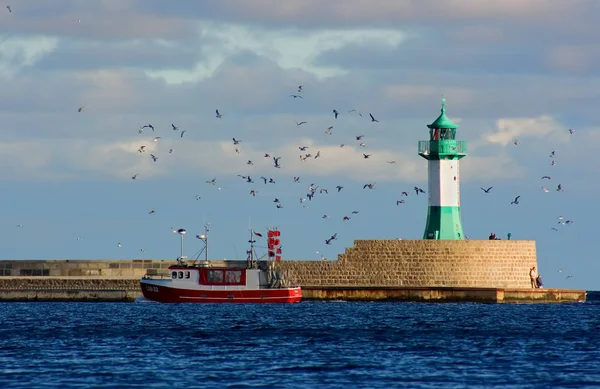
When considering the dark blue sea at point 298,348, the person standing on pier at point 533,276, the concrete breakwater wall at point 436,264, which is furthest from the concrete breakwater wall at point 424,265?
the dark blue sea at point 298,348

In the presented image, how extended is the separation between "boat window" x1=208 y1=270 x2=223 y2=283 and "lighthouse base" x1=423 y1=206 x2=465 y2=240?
9.74 metres

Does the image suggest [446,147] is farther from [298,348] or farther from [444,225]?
[298,348]

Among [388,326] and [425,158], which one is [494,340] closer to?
[388,326]

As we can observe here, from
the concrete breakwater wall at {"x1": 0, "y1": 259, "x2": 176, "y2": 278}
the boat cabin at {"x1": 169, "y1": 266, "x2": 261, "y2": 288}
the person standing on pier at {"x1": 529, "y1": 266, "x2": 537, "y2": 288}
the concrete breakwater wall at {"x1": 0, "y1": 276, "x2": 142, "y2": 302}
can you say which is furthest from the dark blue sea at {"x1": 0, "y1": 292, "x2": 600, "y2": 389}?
the concrete breakwater wall at {"x1": 0, "y1": 259, "x2": 176, "y2": 278}

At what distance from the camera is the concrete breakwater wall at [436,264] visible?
6012cm

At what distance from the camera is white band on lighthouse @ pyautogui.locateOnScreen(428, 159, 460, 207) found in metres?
62.8

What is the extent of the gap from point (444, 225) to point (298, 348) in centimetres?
2560

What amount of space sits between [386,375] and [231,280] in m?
30.9

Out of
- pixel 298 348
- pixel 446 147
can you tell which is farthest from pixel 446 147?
pixel 298 348

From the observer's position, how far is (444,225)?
62594mm

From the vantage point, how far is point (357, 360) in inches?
1362

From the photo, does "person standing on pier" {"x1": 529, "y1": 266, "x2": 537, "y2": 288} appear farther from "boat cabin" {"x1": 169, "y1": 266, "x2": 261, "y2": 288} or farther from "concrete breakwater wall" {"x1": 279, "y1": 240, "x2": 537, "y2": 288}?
"boat cabin" {"x1": 169, "y1": 266, "x2": 261, "y2": 288}

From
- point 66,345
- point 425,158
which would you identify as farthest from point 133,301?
point 66,345

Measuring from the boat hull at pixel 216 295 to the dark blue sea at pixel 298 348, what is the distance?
9.86 ft
